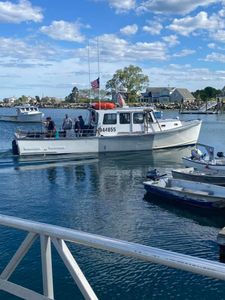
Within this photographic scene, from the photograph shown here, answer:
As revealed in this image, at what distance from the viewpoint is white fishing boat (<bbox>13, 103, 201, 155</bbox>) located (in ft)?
94.0

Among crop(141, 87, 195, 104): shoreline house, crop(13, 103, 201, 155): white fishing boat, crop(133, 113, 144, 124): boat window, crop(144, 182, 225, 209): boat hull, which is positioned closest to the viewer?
crop(144, 182, 225, 209): boat hull

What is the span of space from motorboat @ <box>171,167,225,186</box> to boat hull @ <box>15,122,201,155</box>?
1123 centimetres

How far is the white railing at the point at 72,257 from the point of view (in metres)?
2.40

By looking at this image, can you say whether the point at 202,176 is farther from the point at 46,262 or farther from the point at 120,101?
the point at 46,262

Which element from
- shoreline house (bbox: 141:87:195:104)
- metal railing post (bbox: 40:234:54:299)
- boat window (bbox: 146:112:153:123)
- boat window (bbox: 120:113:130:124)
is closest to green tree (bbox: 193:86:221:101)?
shoreline house (bbox: 141:87:195:104)

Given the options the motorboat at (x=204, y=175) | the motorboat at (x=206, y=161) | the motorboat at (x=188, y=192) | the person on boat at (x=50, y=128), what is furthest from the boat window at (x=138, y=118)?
the motorboat at (x=188, y=192)

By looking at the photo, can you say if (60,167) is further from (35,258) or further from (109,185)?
(35,258)

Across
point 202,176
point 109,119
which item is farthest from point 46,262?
point 109,119

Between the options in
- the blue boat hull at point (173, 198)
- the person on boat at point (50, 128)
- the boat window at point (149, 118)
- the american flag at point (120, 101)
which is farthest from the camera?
the american flag at point (120, 101)

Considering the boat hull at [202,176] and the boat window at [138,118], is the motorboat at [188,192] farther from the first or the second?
the boat window at [138,118]

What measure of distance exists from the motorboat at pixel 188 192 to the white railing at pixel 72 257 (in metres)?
11.8

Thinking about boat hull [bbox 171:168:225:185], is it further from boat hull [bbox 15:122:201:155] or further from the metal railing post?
the metal railing post

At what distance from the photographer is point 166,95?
549ft

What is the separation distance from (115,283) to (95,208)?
21.7 ft
